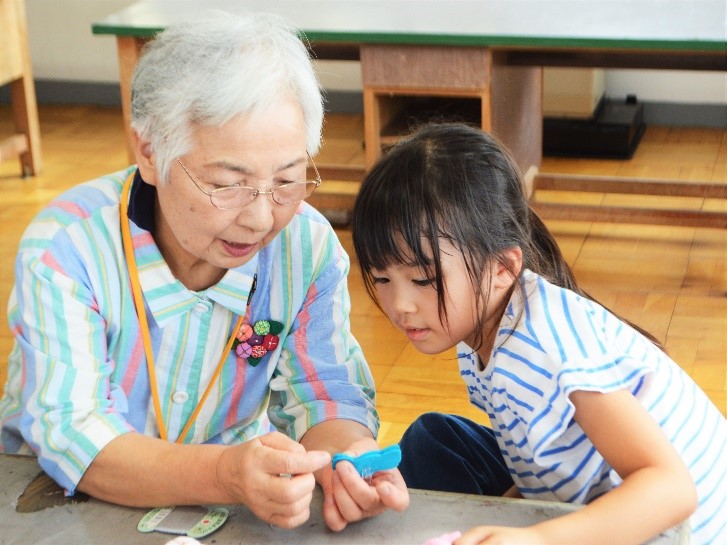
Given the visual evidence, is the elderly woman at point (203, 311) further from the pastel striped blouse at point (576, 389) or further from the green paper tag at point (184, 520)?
the pastel striped blouse at point (576, 389)

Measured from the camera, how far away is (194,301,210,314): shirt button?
151 cm

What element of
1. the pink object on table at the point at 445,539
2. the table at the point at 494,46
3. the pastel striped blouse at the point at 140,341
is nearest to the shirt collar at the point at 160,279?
the pastel striped blouse at the point at 140,341

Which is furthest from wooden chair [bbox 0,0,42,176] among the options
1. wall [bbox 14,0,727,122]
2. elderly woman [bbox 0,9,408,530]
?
elderly woman [bbox 0,9,408,530]

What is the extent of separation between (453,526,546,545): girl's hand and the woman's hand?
18 cm

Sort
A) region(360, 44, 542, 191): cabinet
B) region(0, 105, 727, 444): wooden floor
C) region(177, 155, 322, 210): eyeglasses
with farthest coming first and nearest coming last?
region(360, 44, 542, 191): cabinet → region(0, 105, 727, 444): wooden floor → region(177, 155, 322, 210): eyeglasses

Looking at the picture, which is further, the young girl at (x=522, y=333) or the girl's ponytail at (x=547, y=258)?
the girl's ponytail at (x=547, y=258)

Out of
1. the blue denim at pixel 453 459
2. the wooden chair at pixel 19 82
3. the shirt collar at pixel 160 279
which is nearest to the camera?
the shirt collar at pixel 160 279

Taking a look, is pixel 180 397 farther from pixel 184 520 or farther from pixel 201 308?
pixel 184 520

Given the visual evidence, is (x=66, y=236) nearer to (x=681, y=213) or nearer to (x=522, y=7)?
(x=522, y=7)

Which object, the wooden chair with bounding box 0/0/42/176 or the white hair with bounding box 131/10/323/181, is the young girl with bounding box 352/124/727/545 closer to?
the white hair with bounding box 131/10/323/181

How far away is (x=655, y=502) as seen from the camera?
1166 mm

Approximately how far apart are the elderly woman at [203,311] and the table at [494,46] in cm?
170

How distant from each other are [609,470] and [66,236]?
75 cm

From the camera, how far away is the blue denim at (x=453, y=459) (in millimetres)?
1683
